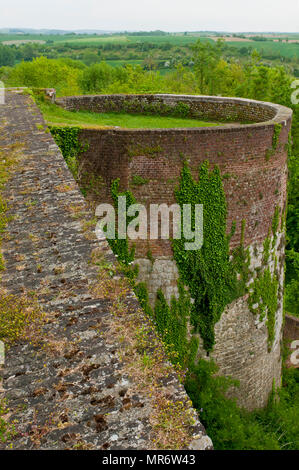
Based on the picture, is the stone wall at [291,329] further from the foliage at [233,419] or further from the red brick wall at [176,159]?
the red brick wall at [176,159]

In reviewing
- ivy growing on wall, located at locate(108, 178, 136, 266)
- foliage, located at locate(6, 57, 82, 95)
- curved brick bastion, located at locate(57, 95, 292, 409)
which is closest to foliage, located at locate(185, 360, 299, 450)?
curved brick bastion, located at locate(57, 95, 292, 409)

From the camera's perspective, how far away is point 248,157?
10.3 meters

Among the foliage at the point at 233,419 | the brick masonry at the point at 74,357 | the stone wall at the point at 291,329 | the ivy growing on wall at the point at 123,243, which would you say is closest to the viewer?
the brick masonry at the point at 74,357

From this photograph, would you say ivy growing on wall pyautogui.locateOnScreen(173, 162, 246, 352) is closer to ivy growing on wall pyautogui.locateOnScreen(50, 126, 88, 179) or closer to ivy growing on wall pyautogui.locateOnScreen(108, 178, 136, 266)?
ivy growing on wall pyautogui.locateOnScreen(108, 178, 136, 266)

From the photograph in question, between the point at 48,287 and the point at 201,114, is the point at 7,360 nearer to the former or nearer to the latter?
the point at 48,287

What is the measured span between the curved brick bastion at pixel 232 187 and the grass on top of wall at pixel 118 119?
3.56 meters

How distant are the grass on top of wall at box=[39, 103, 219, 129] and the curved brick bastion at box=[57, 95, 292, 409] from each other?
11.7ft

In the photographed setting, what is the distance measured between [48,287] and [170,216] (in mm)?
5307

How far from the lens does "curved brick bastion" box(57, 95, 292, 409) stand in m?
9.77

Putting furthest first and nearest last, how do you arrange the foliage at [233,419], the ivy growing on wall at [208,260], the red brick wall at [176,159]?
1. the ivy growing on wall at [208,260]
2. the foliage at [233,419]
3. the red brick wall at [176,159]

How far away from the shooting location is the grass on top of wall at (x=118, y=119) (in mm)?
14641

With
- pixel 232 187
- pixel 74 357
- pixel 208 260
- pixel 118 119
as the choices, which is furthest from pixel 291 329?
→ pixel 74 357

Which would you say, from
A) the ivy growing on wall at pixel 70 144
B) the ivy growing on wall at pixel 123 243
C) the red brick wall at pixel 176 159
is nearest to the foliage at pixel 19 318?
the ivy growing on wall at pixel 123 243

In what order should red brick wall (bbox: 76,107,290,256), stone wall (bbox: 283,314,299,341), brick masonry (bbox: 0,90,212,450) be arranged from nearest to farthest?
brick masonry (bbox: 0,90,212,450) < red brick wall (bbox: 76,107,290,256) < stone wall (bbox: 283,314,299,341)
